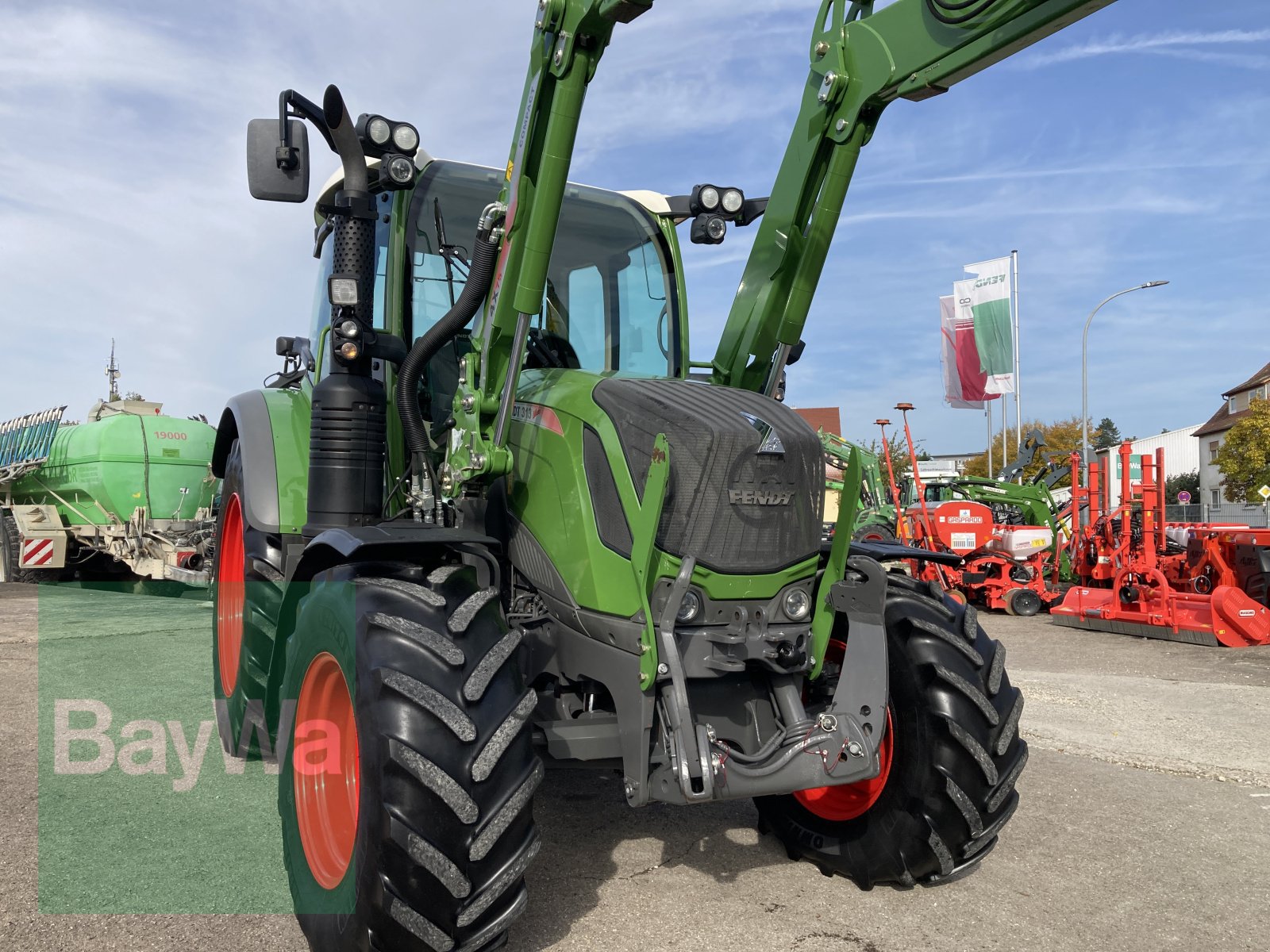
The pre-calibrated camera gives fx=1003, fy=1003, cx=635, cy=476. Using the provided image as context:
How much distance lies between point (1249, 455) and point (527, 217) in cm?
3956

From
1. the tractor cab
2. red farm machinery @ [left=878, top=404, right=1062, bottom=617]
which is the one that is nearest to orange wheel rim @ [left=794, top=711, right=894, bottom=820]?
the tractor cab

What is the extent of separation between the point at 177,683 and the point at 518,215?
4911 millimetres

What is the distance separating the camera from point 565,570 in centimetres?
330

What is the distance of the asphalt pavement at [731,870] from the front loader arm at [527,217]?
1.54m

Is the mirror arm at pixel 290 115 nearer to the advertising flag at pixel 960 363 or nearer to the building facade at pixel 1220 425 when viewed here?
the advertising flag at pixel 960 363

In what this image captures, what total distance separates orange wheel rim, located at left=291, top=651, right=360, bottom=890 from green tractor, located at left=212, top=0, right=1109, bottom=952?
11 mm

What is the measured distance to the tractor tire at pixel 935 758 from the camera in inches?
134

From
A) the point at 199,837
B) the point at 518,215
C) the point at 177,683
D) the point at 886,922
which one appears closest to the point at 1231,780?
the point at 886,922

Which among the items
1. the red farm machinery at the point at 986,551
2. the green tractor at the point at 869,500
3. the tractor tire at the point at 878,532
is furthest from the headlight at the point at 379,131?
the tractor tire at the point at 878,532

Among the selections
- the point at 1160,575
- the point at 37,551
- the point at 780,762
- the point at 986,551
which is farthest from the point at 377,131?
the point at 37,551

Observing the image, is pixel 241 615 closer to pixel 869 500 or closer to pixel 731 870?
pixel 731 870

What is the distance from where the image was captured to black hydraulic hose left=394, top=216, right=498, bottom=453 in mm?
3508

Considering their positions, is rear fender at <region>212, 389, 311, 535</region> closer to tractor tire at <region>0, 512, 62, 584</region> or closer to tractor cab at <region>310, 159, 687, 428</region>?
tractor cab at <region>310, 159, 687, 428</region>

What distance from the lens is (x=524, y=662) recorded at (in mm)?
3291
